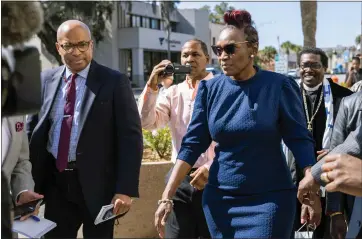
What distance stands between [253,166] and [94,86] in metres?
1.26

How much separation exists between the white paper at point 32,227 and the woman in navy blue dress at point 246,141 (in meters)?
0.67

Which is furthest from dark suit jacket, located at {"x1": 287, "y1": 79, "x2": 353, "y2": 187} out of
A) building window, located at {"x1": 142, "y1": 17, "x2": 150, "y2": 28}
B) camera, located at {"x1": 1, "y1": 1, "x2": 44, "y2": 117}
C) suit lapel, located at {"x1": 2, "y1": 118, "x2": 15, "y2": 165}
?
building window, located at {"x1": 142, "y1": 17, "x2": 150, "y2": 28}

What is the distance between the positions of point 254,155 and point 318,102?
1.76 meters

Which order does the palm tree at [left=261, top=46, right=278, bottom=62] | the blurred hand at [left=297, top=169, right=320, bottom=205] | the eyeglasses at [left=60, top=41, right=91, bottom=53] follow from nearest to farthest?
the blurred hand at [left=297, top=169, right=320, bottom=205], the eyeglasses at [left=60, top=41, right=91, bottom=53], the palm tree at [left=261, top=46, right=278, bottom=62]

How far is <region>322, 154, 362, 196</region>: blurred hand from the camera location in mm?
1865

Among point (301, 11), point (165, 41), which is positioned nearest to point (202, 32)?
point (165, 41)

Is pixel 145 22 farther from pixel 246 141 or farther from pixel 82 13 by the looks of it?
pixel 246 141

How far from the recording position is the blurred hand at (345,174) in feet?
6.12

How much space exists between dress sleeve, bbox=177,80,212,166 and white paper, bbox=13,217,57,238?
917 millimetres

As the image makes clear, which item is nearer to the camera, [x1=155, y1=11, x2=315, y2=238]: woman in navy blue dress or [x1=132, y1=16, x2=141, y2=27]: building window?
[x1=155, y1=11, x2=315, y2=238]: woman in navy blue dress

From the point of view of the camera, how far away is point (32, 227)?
9.73ft

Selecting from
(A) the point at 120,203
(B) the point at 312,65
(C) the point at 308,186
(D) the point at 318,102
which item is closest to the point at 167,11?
(B) the point at 312,65

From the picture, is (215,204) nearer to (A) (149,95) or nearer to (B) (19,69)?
(A) (149,95)

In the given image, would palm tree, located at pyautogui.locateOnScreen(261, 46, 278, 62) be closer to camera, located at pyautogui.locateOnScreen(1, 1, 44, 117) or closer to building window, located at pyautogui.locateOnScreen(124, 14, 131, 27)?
building window, located at pyautogui.locateOnScreen(124, 14, 131, 27)
